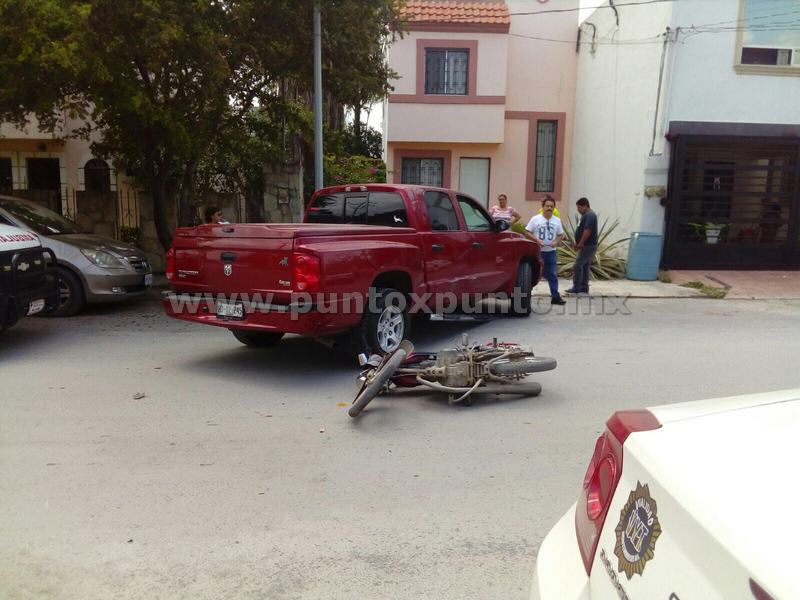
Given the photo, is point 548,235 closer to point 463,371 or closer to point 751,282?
point 751,282

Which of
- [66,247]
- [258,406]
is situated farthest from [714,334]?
[66,247]

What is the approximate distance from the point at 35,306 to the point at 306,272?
11.9ft

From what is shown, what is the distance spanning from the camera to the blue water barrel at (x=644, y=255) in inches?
530

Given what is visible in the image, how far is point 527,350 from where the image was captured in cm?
549

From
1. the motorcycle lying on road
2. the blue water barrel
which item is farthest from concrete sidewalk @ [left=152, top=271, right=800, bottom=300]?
the motorcycle lying on road

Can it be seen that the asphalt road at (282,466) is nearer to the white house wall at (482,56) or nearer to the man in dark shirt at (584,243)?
the man in dark shirt at (584,243)

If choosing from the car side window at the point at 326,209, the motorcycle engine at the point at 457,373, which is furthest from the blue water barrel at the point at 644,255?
the motorcycle engine at the point at 457,373

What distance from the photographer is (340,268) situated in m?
5.70

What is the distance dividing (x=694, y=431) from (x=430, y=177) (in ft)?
55.4

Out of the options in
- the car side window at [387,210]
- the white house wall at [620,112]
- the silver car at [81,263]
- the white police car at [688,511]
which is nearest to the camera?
the white police car at [688,511]

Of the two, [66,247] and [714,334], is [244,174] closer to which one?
[66,247]

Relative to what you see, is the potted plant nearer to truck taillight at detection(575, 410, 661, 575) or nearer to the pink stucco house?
the pink stucco house

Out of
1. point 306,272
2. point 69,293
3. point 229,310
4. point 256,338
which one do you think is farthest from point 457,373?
point 69,293

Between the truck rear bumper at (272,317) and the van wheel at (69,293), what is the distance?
11.2ft
